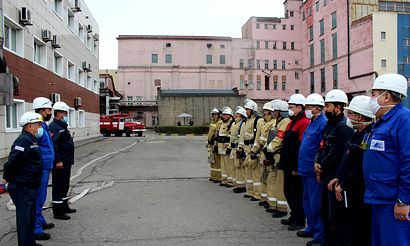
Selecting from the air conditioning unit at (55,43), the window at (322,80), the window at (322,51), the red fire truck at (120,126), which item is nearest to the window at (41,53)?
the air conditioning unit at (55,43)

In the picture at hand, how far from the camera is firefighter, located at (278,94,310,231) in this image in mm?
6430

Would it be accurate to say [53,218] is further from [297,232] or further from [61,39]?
[61,39]

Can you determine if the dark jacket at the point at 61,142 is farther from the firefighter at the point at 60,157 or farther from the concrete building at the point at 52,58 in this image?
the concrete building at the point at 52,58

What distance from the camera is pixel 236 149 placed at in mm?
9602

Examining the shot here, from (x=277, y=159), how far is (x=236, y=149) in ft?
8.50

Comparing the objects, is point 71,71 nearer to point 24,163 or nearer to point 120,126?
point 120,126

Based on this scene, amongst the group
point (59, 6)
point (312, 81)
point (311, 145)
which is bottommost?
point (311, 145)

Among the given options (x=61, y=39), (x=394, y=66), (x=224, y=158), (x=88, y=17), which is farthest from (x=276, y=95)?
(x=224, y=158)

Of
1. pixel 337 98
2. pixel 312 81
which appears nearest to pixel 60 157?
pixel 337 98

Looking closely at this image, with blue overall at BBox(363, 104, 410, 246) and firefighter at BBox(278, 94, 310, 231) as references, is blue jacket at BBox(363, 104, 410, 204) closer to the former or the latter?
blue overall at BBox(363, 104, 410, 246)

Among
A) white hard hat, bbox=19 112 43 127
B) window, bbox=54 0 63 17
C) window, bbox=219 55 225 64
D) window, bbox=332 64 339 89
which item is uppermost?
window, bbox=219 55 225 64

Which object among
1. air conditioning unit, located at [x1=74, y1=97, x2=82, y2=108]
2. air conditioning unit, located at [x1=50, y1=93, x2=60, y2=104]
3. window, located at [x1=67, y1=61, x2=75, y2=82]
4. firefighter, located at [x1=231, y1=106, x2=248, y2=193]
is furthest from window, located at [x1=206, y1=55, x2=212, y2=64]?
firefighter, located at [x1=231, y1=106, x2=248, y2=193]

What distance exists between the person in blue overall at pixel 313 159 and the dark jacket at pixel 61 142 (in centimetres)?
407

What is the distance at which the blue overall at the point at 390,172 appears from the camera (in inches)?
140
